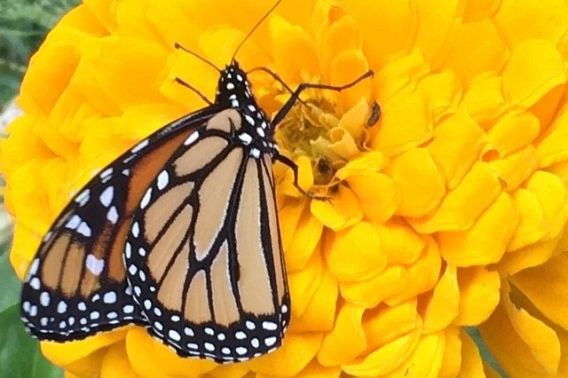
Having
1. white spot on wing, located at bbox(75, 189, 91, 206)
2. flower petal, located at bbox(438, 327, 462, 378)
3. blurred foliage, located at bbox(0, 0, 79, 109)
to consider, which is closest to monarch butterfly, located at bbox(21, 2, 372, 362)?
white spot on wing, located at bbox(75, 189, 91, 206)

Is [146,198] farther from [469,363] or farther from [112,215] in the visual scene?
[469,363]

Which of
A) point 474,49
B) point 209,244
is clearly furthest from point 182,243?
point 474,49

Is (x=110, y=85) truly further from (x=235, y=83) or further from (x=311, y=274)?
(x=311, y=274)

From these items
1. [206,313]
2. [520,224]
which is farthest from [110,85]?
[520,224]

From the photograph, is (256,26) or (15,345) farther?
(15,345)

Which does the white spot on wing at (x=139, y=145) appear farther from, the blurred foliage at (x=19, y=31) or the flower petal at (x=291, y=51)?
the blurred foliage at (x=19, y=31)

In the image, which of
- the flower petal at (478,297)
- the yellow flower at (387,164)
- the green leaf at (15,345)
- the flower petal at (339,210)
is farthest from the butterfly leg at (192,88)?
the green leaf at (15,345)
